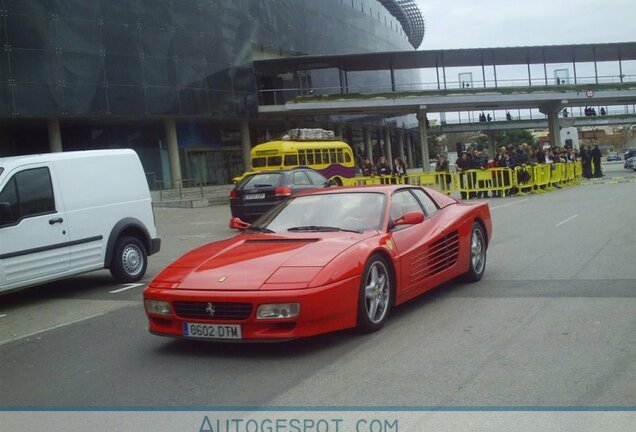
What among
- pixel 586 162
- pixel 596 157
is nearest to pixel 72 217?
pixel 586 162

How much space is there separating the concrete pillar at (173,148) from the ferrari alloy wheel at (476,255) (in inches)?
1261

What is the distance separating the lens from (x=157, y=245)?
10523 mm

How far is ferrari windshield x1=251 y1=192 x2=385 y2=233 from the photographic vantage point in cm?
664

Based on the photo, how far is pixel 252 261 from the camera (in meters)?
5.82

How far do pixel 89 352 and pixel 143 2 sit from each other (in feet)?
108

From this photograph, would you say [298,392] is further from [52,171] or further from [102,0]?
[102,0]

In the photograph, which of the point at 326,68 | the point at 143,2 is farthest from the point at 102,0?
the point at 326,68

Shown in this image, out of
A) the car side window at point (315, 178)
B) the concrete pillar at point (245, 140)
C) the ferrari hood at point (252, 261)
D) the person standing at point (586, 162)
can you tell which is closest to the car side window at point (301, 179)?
the car side window at point (315, 178)

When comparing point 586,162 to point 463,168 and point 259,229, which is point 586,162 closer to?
point 463,168

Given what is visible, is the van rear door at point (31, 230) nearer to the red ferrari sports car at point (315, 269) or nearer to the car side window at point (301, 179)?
the red ferrari sports car at point (315, 269)

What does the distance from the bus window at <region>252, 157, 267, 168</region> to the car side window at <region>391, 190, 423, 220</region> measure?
2245cm

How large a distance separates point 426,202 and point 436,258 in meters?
0.83

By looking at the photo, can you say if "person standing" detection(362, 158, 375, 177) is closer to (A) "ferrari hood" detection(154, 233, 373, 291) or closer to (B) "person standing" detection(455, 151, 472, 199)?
(B) "person standing" detection(455, 151, 472, 199)

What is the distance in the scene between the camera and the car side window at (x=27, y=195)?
851 cm
